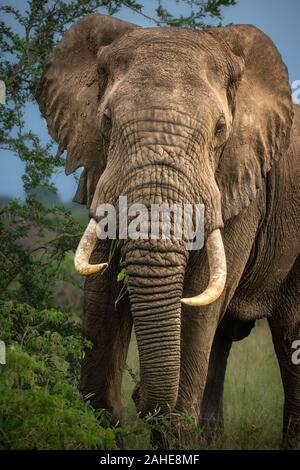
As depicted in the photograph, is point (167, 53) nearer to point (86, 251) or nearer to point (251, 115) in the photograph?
point (251, 115)

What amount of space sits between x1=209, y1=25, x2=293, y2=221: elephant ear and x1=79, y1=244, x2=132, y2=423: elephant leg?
0.81m

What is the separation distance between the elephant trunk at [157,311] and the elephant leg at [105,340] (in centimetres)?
71

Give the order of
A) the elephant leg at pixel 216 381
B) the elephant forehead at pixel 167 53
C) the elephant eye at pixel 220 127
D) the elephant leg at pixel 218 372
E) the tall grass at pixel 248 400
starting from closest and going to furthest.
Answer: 1. the elephant forehead at pixel 167 53
2. the elephant eye at pixel 220 127
3. the tall grass at pixel 248 400
4. the elephant leg at pixel 218 372
5. the elephant leg at pixel 216 381

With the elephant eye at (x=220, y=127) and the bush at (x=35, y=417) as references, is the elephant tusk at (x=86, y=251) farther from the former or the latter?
the elephant eye at (x=220, y=127)

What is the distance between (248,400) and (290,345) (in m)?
1.27

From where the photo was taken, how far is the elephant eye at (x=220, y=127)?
699 centimetres

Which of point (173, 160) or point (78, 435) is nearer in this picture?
point (78, 435)

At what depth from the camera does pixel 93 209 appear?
22.5 ft

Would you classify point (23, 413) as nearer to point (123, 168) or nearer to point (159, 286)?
point (159, 286)

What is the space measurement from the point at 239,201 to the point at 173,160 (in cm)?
94

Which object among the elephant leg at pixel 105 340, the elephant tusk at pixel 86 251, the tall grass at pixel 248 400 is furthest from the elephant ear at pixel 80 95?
the tall grass at pixel 248 400

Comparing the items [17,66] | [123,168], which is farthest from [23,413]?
[17,66]

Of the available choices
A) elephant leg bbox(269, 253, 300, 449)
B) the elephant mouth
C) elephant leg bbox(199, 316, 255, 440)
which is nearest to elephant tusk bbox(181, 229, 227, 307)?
the elephant mouth

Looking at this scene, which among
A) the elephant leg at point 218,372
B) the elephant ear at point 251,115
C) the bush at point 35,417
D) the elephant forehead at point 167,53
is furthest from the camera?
the elephant leg at point 218,372
